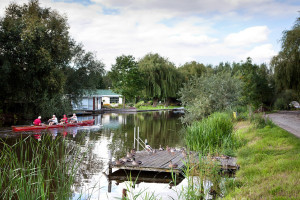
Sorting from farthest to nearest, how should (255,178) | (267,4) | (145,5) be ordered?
(145,5) → (267,4) → (255,178)

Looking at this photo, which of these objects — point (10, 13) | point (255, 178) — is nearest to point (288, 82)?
point (255, 178)

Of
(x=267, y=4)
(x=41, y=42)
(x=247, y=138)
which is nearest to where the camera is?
(x=247, y=138)

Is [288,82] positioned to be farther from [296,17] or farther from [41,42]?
[41,42]

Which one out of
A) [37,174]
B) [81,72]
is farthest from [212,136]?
[81,72]

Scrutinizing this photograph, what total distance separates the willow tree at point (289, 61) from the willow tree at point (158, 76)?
28181 mm

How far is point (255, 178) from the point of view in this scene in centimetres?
707

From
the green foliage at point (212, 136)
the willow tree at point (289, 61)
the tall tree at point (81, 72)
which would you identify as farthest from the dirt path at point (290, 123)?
the tall tree at point (81, 72)

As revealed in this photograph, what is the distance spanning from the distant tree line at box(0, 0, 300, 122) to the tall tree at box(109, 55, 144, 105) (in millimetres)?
11567

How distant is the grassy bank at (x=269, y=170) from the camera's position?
19.6 feet

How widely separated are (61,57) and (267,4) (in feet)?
65.8

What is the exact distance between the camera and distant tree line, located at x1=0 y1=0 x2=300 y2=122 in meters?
23.6

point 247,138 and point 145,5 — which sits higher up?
point 145,5

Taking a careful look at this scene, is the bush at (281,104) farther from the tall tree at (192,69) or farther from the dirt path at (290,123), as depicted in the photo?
the tall tree at (192,69)

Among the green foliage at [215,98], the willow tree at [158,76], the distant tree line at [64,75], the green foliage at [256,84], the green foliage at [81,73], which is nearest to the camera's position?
the green foliage at [215,98]
